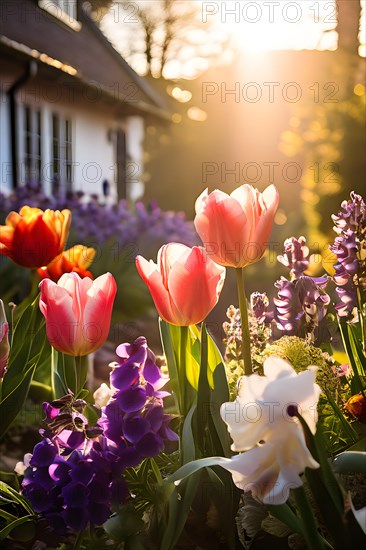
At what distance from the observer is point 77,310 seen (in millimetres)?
1377

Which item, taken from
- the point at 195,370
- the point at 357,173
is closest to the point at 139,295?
the point at 357,173

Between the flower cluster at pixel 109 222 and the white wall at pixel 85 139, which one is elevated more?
the white wall at pixel 85 139

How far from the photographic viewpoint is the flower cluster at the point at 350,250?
4.52 ft

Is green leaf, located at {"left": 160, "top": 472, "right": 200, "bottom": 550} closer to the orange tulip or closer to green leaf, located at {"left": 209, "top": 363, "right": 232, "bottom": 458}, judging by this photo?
green leaf, located at {"left": 209, "top": 363, "right": 232, "bottom": 458}

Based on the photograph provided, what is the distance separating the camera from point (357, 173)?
8.48 metres

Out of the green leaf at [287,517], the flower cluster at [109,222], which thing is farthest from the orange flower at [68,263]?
the flower cluster at [109,222]

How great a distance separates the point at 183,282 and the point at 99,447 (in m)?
0.33

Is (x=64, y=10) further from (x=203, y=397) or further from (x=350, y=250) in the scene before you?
(x=203, y=397)

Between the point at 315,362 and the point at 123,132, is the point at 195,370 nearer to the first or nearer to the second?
the point at 315,362

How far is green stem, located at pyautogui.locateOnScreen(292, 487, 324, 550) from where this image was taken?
38.7 inches

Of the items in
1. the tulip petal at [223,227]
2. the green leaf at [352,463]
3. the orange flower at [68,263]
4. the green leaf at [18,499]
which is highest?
the tulip petal at [223,227]

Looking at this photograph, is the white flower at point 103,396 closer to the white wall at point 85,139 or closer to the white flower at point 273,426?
the white flower at point 273,426

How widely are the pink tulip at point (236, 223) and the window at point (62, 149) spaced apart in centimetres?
955

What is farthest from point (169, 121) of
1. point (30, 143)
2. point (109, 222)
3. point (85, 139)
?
point (109, 222)
